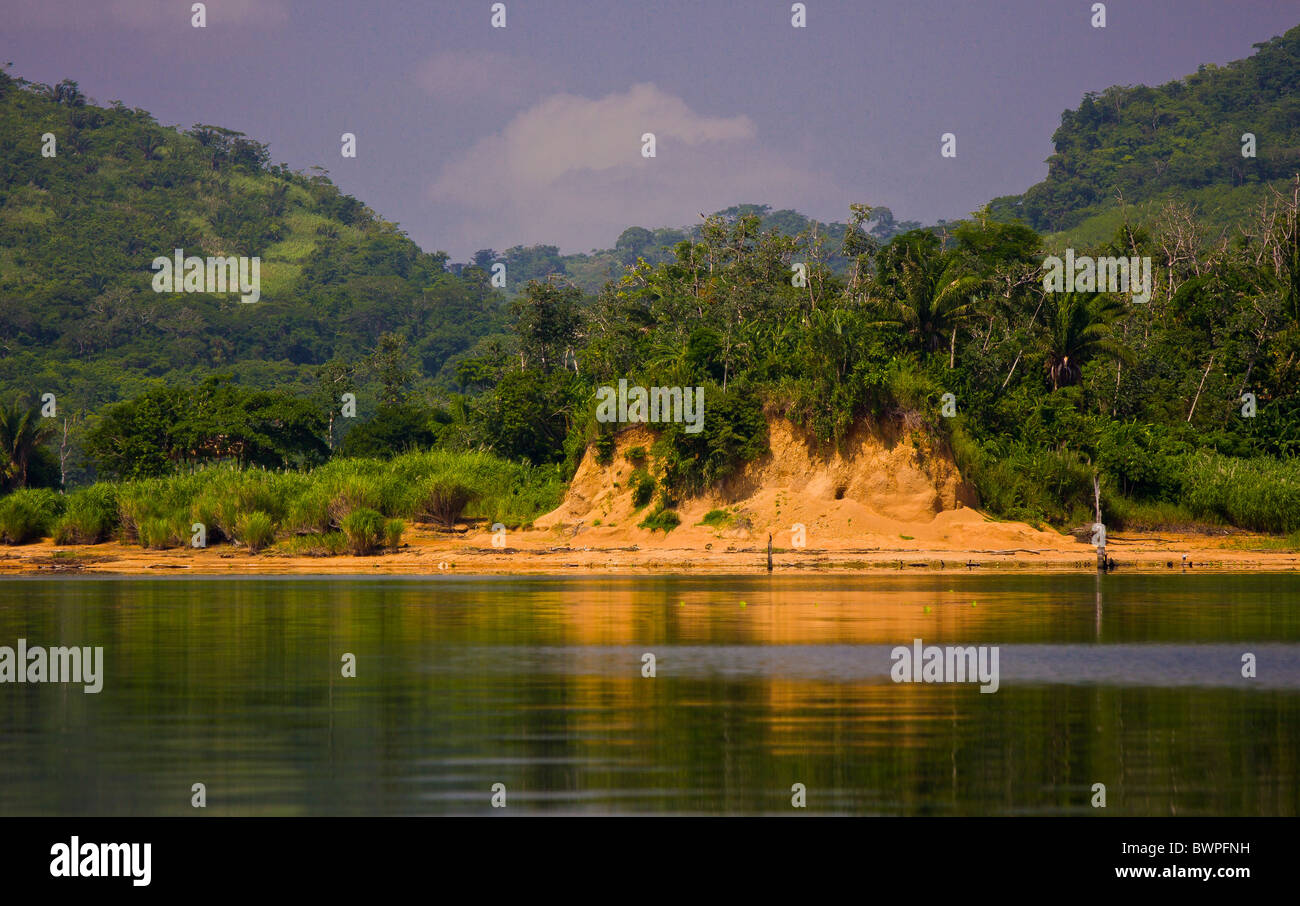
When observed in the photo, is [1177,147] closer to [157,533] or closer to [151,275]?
[151,275]

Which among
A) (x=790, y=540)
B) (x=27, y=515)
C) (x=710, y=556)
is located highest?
(x=27, y=515)

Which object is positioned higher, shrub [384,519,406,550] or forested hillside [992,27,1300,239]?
forested hillside [992,27,1300,239]

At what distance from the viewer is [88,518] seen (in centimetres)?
5406

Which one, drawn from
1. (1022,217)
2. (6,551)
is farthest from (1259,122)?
(6,551)

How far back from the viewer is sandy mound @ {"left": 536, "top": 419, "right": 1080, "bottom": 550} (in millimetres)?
48031

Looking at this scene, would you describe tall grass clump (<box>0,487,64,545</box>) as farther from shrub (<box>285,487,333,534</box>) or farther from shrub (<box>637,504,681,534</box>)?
shrub (<box>637,504,681,534</box>)

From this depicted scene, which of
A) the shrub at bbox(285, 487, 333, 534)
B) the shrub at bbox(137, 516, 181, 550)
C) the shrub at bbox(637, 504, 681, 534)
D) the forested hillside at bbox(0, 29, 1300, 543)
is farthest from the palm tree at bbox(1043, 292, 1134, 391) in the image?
the shrub at bbox(137, 516, 181, 550)

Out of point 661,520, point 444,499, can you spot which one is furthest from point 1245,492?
point 444,499

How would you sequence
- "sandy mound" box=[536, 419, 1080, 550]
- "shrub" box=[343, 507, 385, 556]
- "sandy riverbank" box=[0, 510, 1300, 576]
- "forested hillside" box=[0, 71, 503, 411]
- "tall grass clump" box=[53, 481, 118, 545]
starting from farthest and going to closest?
"forested hillside" box=[0, 71, 503, 411]
"tall grass clump" box=[53, 481, 118, 545]
"shrub" box=[343, 507, 385, 556]
"sandy mound" box=[536, 419, 1080, 550]
"sandy riverbank" box=[0, 510, 1300, 576]

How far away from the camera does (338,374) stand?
7756cm

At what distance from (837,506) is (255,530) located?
2188cm

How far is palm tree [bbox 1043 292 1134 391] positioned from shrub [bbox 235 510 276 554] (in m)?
31.5

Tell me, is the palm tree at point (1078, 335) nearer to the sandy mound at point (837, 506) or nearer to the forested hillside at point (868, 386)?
the forested hillside at point (868, 386)
